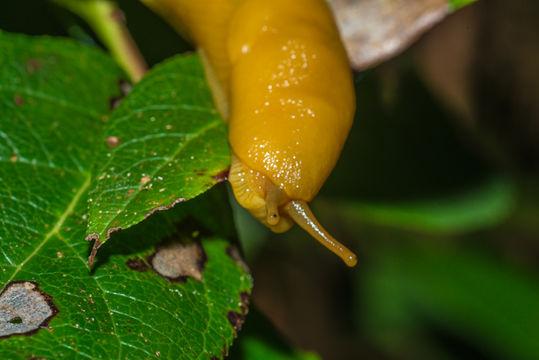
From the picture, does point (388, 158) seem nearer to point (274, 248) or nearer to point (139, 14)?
point (274, 248)

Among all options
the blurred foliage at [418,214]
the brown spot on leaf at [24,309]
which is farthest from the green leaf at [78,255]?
the blurred foliage at [418,214]

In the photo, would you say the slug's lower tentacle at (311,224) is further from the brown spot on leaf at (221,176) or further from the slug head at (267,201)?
the brown spot on leaf at (221,176)

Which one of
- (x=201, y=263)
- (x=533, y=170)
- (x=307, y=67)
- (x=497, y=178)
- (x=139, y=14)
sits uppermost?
(x=139, y=14)

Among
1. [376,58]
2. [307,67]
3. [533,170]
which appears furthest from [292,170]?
[533,170]

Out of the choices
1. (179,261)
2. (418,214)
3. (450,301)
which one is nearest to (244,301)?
(179,261)

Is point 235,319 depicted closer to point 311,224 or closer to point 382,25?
point 311,224

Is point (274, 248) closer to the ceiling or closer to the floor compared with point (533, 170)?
closer to the ceiling
